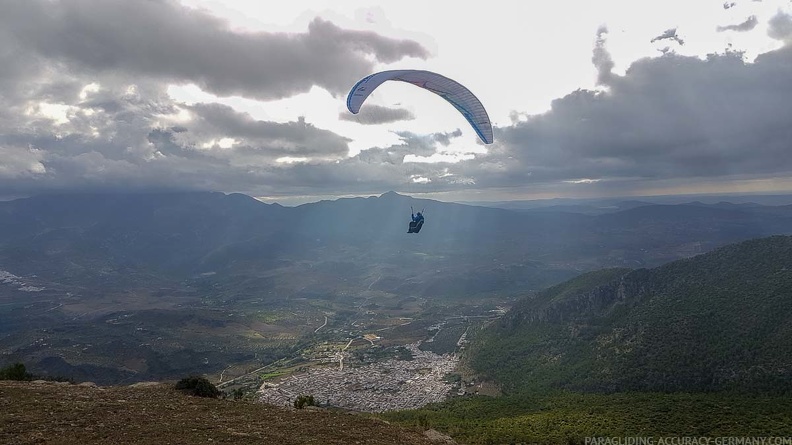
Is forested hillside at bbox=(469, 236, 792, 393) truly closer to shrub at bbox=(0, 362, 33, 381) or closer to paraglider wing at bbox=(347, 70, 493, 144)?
paraglider wing at bbox=(347, 70, 493, 144)

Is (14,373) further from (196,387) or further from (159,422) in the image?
(159,422)

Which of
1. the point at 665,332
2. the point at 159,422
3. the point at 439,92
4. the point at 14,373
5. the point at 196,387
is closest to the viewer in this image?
the point at 159,422

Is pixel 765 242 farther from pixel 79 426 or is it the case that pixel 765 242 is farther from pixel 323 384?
pixel 79 426

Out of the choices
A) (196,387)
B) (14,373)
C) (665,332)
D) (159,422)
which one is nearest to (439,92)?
(196,387)

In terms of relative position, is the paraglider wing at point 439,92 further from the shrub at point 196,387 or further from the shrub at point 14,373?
the shrub at point 14,373

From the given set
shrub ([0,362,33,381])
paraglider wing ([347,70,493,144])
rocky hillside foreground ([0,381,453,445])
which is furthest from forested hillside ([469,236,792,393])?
shrub ([0,362,33,381])

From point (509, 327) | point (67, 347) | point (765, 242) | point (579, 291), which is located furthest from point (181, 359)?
point (765, 242)
